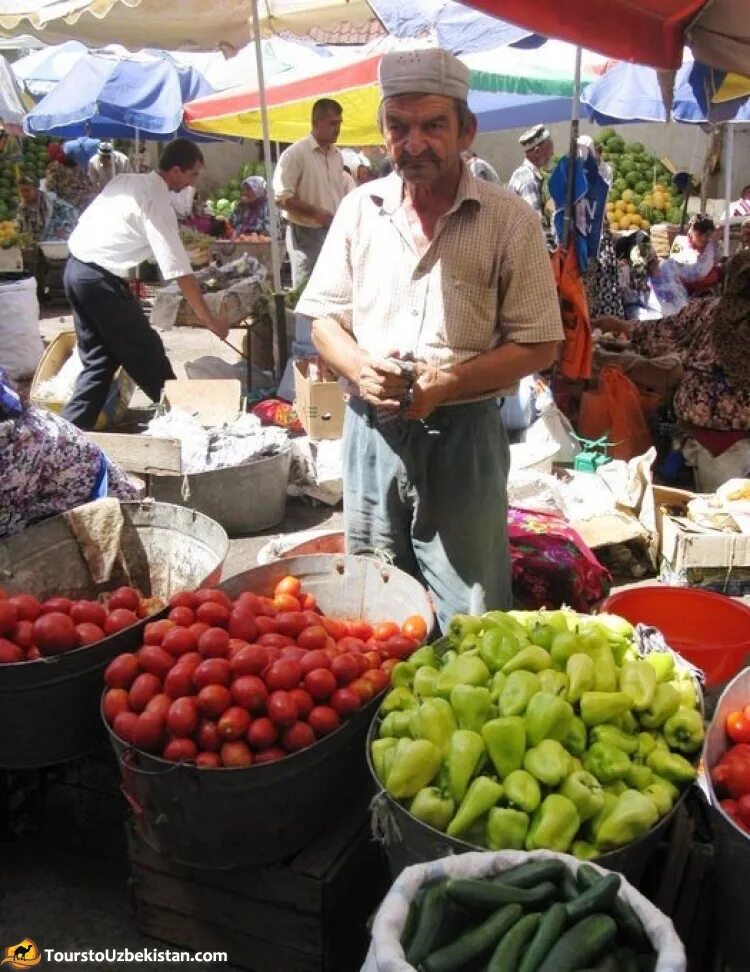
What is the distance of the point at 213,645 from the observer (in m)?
2.51

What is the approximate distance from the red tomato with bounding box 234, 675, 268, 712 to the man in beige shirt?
79 cm

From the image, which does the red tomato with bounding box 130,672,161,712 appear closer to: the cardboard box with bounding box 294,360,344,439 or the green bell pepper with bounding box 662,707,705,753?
the green bell pepper with bounding box 662,707,705,753

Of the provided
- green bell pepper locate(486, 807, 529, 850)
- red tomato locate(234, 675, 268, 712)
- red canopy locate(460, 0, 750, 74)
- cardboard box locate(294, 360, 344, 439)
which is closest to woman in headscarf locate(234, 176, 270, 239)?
cardboard box locate(294, 360, 344, 439)

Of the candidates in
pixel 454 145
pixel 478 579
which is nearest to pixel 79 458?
pixel 478 579

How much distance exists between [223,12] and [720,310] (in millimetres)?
3943

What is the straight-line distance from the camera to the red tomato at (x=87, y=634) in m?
2.70

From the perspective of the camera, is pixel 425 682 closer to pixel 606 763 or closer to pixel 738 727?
pixel 606 763

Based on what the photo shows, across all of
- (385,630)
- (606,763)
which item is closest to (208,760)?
(385,630)

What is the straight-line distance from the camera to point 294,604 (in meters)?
2.95

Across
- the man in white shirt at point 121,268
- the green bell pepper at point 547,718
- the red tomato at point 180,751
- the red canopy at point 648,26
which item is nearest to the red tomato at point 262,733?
the red tomato at point 180,751

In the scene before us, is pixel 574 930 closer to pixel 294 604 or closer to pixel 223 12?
pixel 294 604

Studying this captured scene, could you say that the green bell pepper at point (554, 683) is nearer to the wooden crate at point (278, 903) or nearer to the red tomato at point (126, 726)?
the wooden crate at point (278, 903)

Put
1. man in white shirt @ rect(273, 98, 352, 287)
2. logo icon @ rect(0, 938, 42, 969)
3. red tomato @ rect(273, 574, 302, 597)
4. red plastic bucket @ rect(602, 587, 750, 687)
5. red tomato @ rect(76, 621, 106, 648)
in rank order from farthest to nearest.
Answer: man in white shirt @ rect(273, 98, 352, 287)
red plastic bucket @ rect(602, 587, 750, 687)
red tomato @ rect(273, 574, 302, 597)
red tomato @ rect(76, 621, 106, 648)
logo icon @ rect(0, 938, 42, 969)

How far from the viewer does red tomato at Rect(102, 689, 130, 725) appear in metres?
2.42
